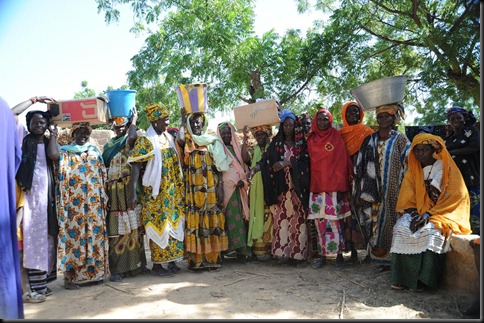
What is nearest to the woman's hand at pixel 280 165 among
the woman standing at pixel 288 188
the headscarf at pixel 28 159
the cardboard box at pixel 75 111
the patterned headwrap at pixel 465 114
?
the woman standing at pixel 288 188

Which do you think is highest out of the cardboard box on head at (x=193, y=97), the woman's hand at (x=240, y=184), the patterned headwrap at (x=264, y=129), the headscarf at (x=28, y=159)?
the cardboard box on head at (x=193, y=97)

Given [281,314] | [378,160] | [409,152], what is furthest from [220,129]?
[281,314]

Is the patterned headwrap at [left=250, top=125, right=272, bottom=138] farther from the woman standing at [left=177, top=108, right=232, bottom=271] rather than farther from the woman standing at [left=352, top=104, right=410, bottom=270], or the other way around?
the woman standing at [left=352, top=104, right=410, bottom=270]

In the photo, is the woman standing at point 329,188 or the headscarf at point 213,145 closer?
the woman standing at point 329,188

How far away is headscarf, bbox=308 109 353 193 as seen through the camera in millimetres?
5387

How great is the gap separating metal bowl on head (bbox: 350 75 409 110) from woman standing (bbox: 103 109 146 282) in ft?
9.57

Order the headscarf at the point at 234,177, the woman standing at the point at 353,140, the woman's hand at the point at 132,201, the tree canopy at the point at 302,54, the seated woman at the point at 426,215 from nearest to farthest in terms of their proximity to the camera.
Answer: the seated woman at the point at 426,215 < the woman's hand at the point at 132,201 < the woman standing at the point at 353,140 < the headscarf at the point at 234,177 < the tree canopy at the point at 302,54

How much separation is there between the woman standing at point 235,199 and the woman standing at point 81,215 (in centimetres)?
160

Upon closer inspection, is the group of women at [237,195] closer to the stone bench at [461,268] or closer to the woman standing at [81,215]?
the woman standing at [81,215]

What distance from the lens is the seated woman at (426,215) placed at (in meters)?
4.08

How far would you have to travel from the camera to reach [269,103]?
5.75m

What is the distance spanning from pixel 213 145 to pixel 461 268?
324cm

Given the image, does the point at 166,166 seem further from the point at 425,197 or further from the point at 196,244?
the point at 425,197

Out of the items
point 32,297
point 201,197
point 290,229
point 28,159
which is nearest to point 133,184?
point 201,197
